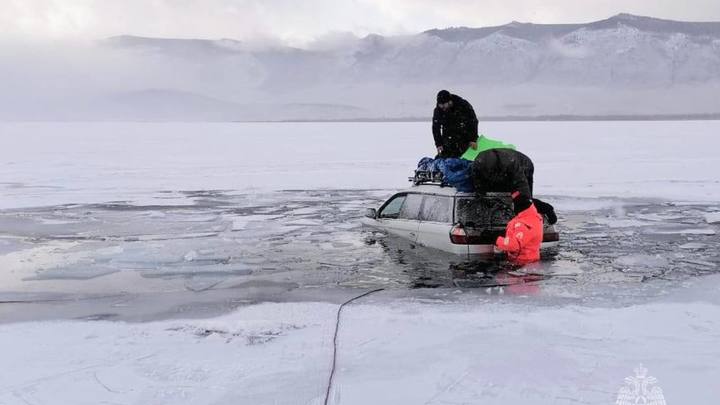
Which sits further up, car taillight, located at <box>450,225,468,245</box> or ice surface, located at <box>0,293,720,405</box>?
car taillight, located at <box>450,225,468,245</box>

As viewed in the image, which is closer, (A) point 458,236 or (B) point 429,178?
(A) point 458,236

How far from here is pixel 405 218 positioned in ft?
35.8

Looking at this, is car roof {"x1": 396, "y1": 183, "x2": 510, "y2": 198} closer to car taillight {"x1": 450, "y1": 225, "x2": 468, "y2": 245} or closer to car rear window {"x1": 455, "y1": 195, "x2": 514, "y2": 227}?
car rear window {"x1": 455, "y1": 195, "x2": 514, "y2": 227}

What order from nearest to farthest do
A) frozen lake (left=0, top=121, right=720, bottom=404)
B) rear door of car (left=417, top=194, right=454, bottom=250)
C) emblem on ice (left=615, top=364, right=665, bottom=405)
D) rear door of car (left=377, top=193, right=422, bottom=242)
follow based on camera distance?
emblem on ice (left=615, top=364, right=665, bottom=405), frozen lake (left=0, top=121, right=720, bottom=404), rear door of car (left=417, top=194, right=454, bottom=250), rear door of car (left=377, top=193, right=422, bottom=242)

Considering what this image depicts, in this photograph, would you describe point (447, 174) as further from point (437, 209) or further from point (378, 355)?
point (378, 355)

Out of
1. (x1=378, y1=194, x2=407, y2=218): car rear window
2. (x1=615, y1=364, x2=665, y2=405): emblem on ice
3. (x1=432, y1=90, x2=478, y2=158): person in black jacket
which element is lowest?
(x1=615, y1=364, x2=665, y2=405): emblem on ice

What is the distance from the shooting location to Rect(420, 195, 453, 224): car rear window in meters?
9.70

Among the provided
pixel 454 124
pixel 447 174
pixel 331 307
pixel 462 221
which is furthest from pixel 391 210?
pixel 331 307

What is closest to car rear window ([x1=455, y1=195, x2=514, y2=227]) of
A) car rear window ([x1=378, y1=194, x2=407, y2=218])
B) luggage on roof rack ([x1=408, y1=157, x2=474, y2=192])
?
luggage on roof rack ([x1=408, y1=157, x2=474, y2=192])

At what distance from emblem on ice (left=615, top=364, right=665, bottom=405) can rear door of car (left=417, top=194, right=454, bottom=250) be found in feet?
14.5

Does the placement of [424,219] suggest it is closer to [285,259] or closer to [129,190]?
[285,259]

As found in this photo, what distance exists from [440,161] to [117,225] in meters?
7.70

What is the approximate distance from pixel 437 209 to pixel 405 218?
1.02 metres

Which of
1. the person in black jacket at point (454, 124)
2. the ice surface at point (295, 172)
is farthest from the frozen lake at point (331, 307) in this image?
the ice surface at point (295, 172)
